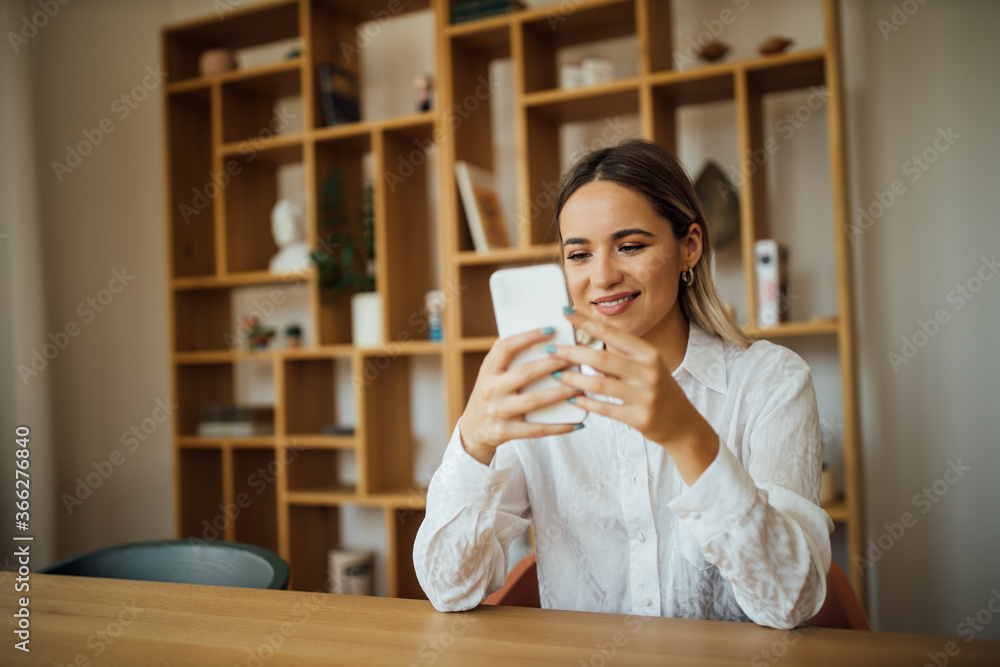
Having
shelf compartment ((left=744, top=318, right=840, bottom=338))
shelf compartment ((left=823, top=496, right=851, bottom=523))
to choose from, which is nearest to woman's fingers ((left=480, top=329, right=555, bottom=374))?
shelf compartment ((left=744, top=318, right=840, bottom=338))

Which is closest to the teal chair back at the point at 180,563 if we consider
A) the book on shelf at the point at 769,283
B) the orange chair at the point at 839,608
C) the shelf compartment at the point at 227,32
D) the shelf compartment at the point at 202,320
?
the orange chair at the point at 839,608

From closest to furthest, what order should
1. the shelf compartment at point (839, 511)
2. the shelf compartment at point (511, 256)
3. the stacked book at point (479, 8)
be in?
1. the shelf compartment at point (839, 511)
2. the shelf compartment at point (511, 256)
3. the stacked book at point (479, 8)

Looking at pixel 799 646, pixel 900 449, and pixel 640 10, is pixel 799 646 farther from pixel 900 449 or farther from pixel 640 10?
pixel 640 10

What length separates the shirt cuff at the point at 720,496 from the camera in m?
0.93

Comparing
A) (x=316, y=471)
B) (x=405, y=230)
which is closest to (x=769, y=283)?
(x=405, y=230)

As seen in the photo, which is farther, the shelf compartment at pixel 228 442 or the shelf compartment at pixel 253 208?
the shelf compartment at pixel 253 208

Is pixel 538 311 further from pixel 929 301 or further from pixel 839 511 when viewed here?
pixel 929 301

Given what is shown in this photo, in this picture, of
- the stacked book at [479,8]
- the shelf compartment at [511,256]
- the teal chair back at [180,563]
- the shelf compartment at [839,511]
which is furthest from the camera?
the stacked book at [479,8]

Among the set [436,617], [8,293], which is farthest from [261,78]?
[436,617]

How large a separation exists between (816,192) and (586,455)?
5.01 ft

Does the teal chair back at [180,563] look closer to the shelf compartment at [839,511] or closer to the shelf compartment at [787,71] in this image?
the shelf compartment at [839,511]

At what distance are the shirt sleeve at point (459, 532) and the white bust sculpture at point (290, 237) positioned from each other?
5.82ft

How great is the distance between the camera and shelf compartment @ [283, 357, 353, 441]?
2770mm

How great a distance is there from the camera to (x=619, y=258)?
4.22 ft
